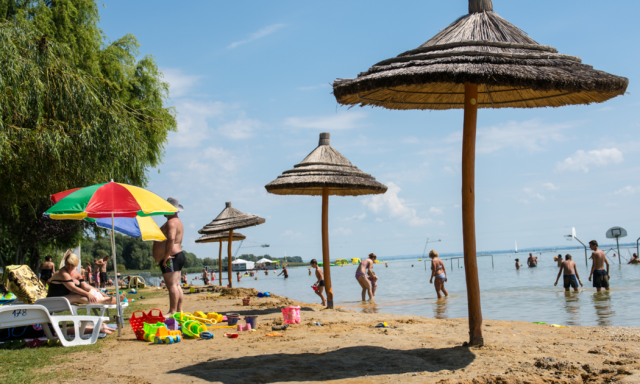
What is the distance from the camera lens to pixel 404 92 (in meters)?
6.31

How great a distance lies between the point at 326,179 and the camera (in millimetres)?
10234

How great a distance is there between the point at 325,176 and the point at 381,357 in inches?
222

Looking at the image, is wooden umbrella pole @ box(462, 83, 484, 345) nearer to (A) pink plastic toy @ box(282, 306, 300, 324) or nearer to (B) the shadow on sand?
(B) the shadow on sand

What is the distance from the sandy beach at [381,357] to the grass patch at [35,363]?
17cm

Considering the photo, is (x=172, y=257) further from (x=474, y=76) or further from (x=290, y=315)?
(x=474, y=76)

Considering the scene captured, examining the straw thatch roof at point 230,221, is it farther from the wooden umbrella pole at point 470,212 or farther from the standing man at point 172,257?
the wooden umbrella pole at point 470,212

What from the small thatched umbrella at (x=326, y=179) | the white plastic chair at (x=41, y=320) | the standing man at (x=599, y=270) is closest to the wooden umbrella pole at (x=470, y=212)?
the white plastic chair at (x=41, y=320)

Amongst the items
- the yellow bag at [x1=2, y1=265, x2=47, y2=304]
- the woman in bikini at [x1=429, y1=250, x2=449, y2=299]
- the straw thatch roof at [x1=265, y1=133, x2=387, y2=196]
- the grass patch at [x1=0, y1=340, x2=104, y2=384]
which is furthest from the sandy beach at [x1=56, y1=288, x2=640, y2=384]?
the woman in bikini at [x1=429, y1=250, x2=449, y2=299]

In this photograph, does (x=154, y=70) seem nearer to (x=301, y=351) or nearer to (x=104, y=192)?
(x=104, y=192)

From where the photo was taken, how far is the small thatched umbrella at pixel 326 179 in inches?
407

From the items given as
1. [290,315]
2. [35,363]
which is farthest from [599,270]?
[35,363]

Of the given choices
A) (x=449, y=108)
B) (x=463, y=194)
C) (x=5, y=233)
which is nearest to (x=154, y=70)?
(x=5, y=233)

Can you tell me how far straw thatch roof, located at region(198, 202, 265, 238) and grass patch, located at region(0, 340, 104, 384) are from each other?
1195 centimetres

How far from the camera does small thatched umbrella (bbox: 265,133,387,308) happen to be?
33.9 ft
